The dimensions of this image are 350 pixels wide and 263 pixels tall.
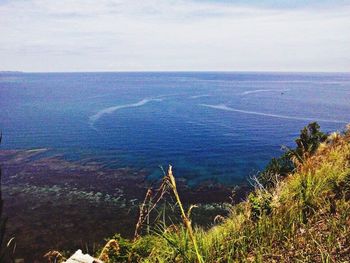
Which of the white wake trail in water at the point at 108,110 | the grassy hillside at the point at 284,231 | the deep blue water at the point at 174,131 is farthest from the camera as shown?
the white wake trail in water at the point at 108,110

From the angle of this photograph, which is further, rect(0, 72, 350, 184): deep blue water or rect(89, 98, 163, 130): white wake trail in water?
rect(89, 98, 163, 130): white wake trail in water

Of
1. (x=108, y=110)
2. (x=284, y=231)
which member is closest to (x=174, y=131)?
(x=108, y=110)

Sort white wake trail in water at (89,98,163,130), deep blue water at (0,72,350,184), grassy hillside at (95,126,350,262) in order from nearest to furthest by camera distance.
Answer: grassy hillside at (95,126,350,262)
deep blue water at (0,72,350,184)
white wake trail in water at (89,98,163,130)

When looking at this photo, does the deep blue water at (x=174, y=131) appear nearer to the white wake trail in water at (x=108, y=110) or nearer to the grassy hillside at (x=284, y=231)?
the white wake trail in water at (x=108, y=110)

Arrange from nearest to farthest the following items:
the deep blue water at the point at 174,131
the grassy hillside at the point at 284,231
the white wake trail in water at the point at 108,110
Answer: the grassy hillside at the point at 284,231, the deep blue water at the point at 174,131, the white wake trail in water at the point at 108,110

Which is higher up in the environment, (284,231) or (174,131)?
(284,231)

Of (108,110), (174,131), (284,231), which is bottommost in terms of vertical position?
(174,131)

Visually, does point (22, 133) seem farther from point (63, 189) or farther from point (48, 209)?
point (48, 209)

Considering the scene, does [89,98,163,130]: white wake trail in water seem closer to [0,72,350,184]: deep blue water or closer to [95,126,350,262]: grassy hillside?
[0,72,350,184]: deep blue water

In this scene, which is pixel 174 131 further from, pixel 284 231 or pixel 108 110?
pixel 284 231

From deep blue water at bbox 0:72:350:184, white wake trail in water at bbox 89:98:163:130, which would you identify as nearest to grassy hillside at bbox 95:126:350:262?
deep blue water at bbox 0:72:350:184

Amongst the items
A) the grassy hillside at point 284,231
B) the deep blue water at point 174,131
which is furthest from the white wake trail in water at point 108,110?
the grassy hillside at point 284,231
